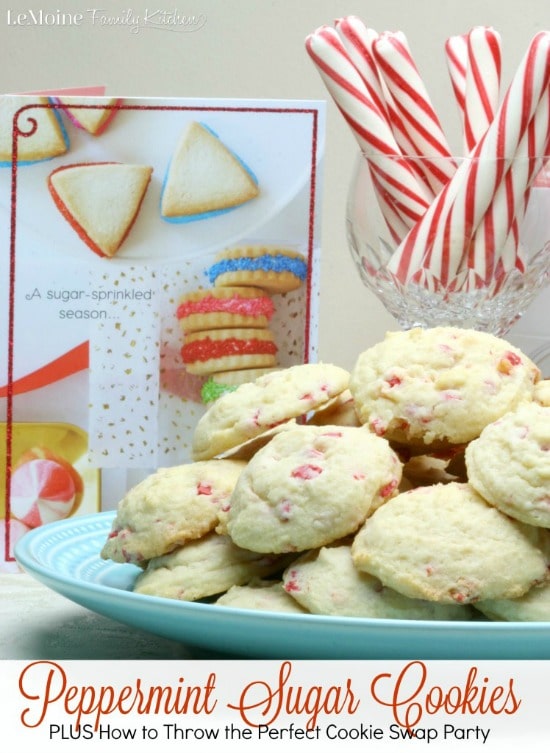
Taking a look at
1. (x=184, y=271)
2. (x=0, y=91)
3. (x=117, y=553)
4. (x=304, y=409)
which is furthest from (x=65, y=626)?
(x=0, y=91)

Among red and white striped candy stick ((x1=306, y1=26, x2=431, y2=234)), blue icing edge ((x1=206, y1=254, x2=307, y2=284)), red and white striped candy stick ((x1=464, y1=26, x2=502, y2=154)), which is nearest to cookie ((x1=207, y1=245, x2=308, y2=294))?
blue icing edge ((x1=206, y1=254, x2=307, y2=284))

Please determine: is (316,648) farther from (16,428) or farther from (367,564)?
(16,428)

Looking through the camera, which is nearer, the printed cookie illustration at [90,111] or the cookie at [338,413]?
the cookie at [338,413]

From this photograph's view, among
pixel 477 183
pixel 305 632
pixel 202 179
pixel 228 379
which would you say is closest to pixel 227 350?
pixel 228 379

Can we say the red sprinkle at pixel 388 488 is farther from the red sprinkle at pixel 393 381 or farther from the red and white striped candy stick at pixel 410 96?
the red and white striped candy stick at pixel 410 96

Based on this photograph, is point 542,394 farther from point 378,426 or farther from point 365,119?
point 365,119

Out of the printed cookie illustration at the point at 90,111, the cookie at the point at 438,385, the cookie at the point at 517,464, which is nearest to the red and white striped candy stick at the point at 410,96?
the printed cookie illustration at the point at 90,111
